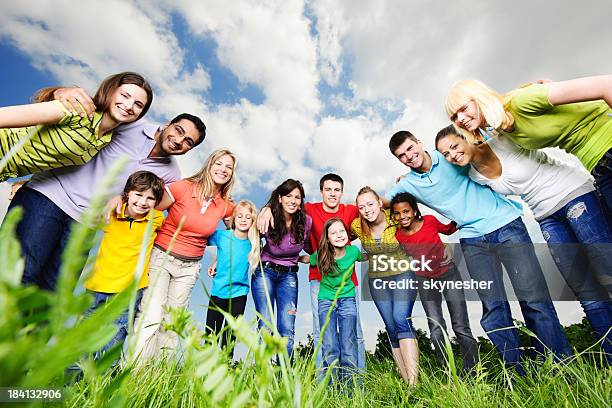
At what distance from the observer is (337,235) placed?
4824 millimetres

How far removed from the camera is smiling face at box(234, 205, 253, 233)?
5078 mm

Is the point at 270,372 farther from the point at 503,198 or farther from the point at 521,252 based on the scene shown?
the point at 503,198

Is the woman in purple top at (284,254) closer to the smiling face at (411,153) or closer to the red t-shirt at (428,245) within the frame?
the red t-shirt at (428,245)

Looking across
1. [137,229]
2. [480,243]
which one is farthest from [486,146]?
[137,229]

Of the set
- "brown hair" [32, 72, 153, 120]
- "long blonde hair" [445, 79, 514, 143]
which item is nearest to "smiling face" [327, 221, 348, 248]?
"long blonde hair" [445, 79, 514, 143]

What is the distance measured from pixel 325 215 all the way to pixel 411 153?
141cm

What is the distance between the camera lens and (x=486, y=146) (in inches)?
152

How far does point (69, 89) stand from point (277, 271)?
2.75m

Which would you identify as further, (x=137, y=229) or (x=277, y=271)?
(x=277, y=271)

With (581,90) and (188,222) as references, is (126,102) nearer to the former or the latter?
(188,222)

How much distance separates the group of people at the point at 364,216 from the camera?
297cm

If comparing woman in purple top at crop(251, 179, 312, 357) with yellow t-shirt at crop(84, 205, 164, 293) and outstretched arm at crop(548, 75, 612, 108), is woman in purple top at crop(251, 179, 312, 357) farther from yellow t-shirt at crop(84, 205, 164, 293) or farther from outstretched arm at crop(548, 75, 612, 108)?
outstretched arm at crop(548, 75, 612, 108)

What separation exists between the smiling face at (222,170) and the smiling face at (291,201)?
76cm

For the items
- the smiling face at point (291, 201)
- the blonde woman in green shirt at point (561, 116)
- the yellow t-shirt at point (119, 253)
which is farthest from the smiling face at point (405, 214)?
the yellow t-shirt at point (119, 253)
